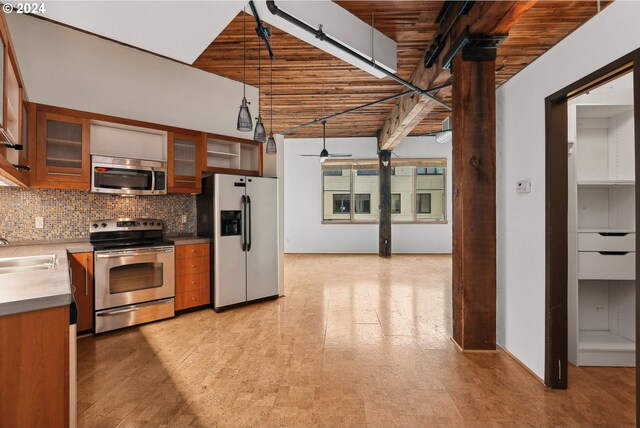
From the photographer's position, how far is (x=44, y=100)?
3.36 metres

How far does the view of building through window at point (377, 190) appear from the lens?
9.34m

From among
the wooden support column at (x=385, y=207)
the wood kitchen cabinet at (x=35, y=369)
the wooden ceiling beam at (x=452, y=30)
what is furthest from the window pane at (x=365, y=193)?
the wood kitchen cabinet at (x=35, y=369)

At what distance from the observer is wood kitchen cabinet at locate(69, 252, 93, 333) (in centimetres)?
317

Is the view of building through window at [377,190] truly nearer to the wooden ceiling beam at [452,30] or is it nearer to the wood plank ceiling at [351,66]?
the wood plank ceiling at [351,66]

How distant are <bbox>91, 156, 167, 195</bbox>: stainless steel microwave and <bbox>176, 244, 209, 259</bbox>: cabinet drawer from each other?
2.42 ft

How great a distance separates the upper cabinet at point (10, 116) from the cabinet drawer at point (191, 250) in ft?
5.16

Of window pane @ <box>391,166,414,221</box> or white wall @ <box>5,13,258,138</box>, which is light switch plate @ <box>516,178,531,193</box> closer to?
white wall @ <box>5,13,258,138</box>

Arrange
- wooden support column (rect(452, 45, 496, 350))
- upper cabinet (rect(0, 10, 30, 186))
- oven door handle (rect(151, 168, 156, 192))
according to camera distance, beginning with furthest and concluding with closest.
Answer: oven door handle (rect(151, 168, 156, 192)), wooden support column (rect(452, 45, 496, 350)), upper cabinet (rect(0, 10, 30, 186))

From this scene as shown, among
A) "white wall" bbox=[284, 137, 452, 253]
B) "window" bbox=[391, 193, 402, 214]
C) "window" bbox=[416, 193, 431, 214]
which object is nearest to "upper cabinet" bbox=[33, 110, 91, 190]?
"white wall" bbox=[284, 137, 452, 253]

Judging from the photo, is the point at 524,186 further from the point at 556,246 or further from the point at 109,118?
the point at 109,118

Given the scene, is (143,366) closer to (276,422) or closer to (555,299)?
(276,422)

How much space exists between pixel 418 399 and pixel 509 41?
4.04 meters

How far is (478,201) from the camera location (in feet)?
9.59

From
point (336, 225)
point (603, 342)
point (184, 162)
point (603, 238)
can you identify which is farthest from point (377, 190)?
point (603, 342)
